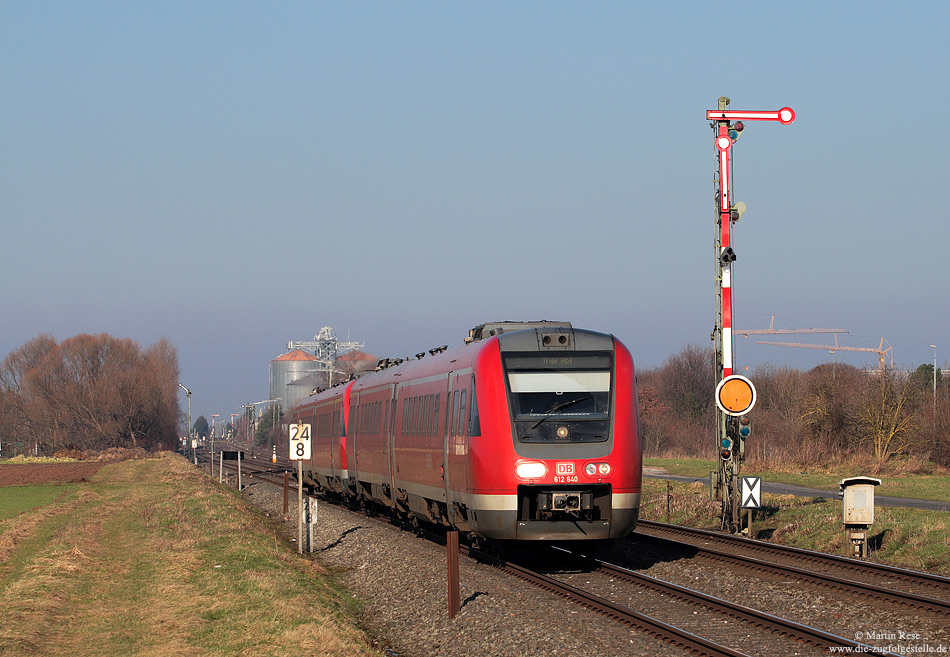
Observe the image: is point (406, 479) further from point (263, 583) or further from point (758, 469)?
point (758, 469)

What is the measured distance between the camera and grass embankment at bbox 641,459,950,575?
58.8ft

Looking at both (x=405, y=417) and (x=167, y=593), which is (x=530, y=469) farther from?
(x=405, y=417)

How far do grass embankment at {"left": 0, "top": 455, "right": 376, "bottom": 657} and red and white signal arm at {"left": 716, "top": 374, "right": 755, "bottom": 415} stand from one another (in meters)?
8.69

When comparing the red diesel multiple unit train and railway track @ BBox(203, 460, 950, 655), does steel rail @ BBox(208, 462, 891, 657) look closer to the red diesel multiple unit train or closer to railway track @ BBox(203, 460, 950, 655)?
railway track @ BBox(203, 460, 950, 655)

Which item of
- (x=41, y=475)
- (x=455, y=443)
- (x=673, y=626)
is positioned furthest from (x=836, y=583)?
(x=41, y=475)

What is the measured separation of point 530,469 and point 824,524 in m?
8.64

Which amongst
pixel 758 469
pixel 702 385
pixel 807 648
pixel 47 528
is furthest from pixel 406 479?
pixel 702 385

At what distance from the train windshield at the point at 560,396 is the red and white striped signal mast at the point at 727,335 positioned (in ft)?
18.7

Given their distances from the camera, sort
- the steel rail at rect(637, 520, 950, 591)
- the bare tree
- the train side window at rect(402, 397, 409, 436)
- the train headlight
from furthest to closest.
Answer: the bare tree
the train side window at rect(402, 397, 409, 436)
the train headlight
the steel rail at rect(637, 520, 950, 591)

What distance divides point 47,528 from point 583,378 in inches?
706

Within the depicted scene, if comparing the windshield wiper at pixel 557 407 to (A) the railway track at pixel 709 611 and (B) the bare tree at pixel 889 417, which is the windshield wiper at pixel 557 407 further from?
(B) the bare tree at pixel 889 417

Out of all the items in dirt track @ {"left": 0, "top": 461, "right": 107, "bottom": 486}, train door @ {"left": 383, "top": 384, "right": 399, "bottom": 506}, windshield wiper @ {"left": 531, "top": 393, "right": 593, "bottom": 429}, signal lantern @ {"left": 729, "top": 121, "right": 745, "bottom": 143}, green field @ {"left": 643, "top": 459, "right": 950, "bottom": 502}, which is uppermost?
signal lantern @ {"left": 729, "top": 121, "right": 745, "bottom": 143}

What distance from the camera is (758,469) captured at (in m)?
47.7

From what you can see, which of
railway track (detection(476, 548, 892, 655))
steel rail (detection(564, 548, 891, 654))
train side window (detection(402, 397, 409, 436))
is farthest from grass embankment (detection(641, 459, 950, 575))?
train side window (detection(402, 397, 409, 436))
